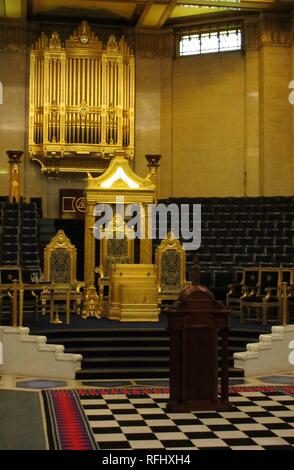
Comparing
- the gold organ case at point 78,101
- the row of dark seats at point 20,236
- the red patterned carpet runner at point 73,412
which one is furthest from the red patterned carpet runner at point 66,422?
the gold organ case at point 78,101

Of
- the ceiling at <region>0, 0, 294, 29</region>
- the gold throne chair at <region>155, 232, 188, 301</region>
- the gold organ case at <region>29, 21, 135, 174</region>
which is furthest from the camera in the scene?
the gold organ case at <region>29, 21, 135, 174</region>

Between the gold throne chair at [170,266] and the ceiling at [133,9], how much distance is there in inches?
227

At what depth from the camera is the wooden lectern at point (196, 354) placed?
679 centimetres

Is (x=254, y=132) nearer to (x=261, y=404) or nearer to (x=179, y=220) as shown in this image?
(x=179, y=220)

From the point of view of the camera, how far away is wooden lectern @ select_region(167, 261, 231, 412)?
6.79 meters

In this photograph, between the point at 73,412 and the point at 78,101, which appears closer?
the point at 73,412

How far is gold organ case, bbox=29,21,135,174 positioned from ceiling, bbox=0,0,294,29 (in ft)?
1.95

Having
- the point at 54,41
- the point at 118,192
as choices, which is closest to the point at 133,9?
the point at 54,41

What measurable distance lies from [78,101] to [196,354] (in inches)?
427

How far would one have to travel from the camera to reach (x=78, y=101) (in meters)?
16.7

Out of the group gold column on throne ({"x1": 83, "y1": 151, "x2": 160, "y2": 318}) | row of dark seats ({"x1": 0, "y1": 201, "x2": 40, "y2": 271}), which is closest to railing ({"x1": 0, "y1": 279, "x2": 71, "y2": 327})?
gold column on throne ({"x1": 83, "y1": 151, "x2": 160, "y2": 318})

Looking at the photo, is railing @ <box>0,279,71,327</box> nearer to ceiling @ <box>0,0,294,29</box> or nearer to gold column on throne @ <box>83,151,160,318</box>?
gold column on throne @ <box>83,151,160,318</box>

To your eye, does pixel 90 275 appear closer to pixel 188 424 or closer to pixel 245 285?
pixel 245 285

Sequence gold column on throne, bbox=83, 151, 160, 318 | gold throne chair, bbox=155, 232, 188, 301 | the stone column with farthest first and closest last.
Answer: gold throne chair, bbox=155, 232, 188, 301, gold column on throne, bbox=83, 151, 160, 318, the stone column
